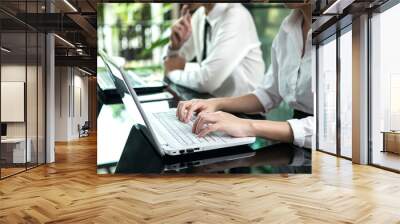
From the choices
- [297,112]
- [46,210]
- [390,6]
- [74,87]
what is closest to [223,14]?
[297,112]

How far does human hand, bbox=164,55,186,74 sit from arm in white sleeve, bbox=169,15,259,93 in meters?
0.09

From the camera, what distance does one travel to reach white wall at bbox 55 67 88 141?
572 inches

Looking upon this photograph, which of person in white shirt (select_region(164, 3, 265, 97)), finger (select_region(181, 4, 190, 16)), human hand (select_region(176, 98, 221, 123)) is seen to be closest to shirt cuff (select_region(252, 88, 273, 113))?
person in white shirt (select_region(164, 3, 265, 97))

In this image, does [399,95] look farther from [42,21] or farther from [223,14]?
[42,21]

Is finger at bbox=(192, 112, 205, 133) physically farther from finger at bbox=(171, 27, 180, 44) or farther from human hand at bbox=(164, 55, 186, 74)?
finger at bbox=(171, 27, 180, 44)

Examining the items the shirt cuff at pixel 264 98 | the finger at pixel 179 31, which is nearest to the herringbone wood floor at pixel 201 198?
the shirt cuff at pixel 264 98

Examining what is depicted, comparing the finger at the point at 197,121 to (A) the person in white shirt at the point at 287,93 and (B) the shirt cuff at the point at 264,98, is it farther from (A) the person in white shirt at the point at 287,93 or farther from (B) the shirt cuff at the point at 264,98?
(B) the shirt cuff at the point at 264,98

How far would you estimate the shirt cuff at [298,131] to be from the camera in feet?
19.1

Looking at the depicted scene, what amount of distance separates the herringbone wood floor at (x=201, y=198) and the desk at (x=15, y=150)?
0.27 meters

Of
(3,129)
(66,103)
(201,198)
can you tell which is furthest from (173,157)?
(66,103)

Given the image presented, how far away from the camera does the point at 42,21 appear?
7059mm

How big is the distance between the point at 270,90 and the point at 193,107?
1.14 meters

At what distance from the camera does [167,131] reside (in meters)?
5.63

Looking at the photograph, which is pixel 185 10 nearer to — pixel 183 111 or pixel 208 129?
pixel 183 111
